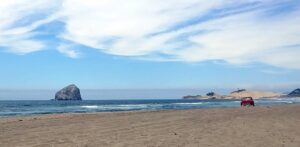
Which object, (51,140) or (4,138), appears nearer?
(51,140)

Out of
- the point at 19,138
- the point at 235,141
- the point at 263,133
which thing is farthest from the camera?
the point at 263,133

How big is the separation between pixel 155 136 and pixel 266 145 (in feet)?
14.1

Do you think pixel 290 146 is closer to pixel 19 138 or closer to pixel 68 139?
pixel 68 139

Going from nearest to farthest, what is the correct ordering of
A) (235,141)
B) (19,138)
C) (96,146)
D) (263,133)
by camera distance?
(96,146), (235,141), (19,138), (263,133)

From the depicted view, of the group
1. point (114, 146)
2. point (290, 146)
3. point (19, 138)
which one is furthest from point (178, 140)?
point (19, 138)

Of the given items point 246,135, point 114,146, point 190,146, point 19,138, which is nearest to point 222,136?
point 246,135

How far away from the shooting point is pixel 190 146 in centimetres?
1368

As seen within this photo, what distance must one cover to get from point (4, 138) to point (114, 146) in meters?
5.07

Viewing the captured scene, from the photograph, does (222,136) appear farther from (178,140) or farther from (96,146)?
(96,146)

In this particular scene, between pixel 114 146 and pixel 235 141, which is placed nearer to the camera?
pixel 114 146

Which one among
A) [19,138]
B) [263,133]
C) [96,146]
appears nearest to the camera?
[96,146]

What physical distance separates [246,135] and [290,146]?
10.2 feet

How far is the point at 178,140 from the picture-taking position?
15.2 m

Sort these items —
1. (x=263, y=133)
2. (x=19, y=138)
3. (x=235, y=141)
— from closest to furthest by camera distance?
1. (x=235, y=141)
2. (x=19, y=138)
3. (x=263, y=133)
